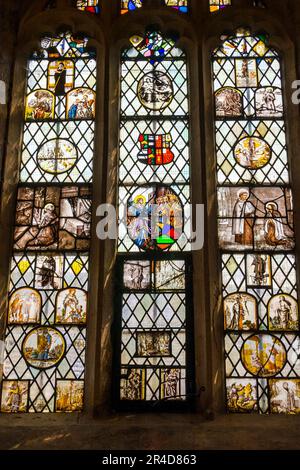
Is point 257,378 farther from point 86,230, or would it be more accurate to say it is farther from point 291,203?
point 86,230

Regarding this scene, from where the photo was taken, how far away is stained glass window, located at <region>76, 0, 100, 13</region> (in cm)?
683

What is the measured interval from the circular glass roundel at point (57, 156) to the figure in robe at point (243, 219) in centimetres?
183

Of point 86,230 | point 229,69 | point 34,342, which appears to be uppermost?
point 229,69

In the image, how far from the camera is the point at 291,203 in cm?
607

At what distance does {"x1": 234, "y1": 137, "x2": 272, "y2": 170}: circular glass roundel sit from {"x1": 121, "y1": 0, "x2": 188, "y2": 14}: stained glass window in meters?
1.83

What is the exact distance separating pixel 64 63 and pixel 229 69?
1916 mm

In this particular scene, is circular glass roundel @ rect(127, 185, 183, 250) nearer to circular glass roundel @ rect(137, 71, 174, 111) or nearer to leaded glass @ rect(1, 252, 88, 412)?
leaded glass @ rect(1, 252, 88, 412)

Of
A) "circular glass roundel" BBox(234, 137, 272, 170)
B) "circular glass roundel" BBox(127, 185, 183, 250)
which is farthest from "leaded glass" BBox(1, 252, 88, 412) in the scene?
"circular glass roundel" BBox(234, 137, 272, 170)

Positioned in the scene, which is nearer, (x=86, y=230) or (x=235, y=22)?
(x=86, y=230)

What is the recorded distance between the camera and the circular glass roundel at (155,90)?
6539 millimetres

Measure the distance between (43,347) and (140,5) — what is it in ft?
13.4

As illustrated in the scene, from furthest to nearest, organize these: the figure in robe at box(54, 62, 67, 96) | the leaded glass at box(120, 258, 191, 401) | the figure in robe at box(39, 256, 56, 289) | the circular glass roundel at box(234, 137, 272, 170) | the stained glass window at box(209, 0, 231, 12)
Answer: the stained glass window at box(209, 0, 231, 12), the figure in robe at box(54, 62, 67, 96), the circular glass roundel at box(234, 137, 272, 170), the figure in robe at box(39, 256, 56, 289), the leaded glass at box(120, 258, 191, 401)

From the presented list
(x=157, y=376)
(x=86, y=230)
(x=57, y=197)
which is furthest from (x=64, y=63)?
(x=157, y=376)

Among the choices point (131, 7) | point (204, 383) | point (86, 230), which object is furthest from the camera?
point (131, 7)
